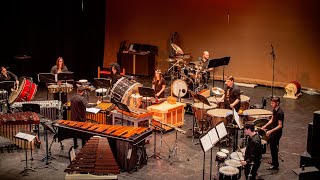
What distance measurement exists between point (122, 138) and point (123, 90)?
2905 mm

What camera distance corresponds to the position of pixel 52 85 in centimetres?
1518

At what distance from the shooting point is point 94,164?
922 cm

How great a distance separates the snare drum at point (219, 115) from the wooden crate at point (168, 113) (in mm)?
1259

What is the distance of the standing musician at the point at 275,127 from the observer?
1122 cm

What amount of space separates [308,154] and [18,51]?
12.9m

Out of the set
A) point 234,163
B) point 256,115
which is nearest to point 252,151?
point 234,163

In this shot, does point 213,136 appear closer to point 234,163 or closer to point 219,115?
point 234,163

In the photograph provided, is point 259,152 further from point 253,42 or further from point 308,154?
point 253,42

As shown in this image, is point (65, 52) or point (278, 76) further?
point (65, 52)

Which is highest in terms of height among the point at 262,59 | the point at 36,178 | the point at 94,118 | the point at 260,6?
the point at 260,6

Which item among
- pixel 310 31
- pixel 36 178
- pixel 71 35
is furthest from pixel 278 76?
pixel 36 178

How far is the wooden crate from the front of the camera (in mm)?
13773

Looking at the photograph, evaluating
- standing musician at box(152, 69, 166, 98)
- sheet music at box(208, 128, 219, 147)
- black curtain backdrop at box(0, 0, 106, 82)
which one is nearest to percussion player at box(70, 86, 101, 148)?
standing musician at box(152, 69, 166, 98)

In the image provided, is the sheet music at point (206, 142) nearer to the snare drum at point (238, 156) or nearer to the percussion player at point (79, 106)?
the snare drum at point (238, 156)
